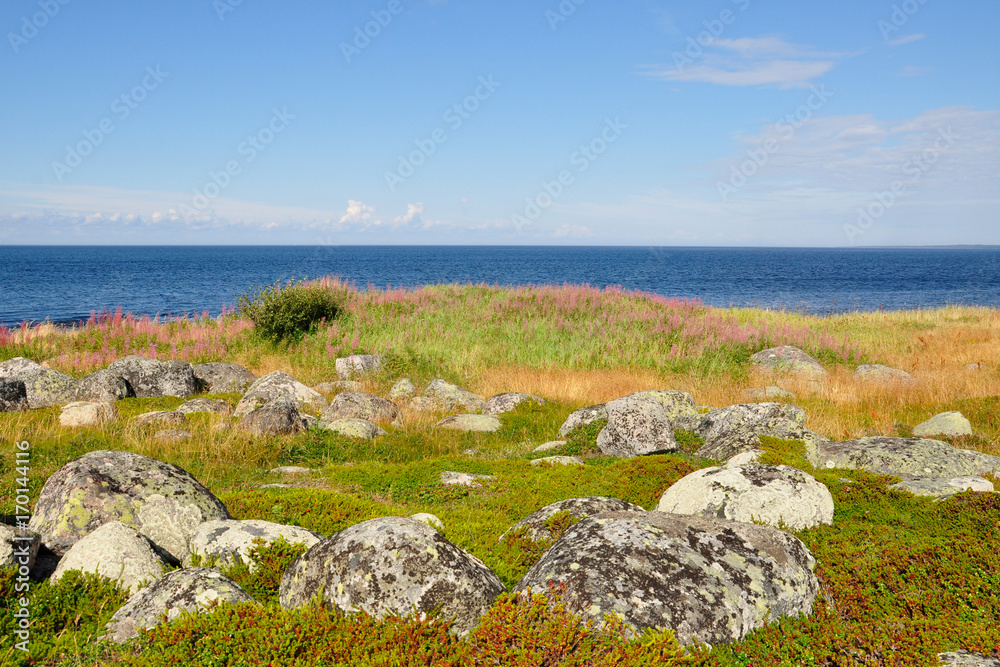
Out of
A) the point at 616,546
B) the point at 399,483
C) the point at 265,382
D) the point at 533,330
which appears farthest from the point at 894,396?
the point at 265,382

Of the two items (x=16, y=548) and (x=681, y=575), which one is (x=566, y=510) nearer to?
(x=681, y=575)

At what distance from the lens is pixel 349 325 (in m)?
21.9

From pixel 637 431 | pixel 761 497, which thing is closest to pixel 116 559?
pixel 761 497

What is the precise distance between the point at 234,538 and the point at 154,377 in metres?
11.9

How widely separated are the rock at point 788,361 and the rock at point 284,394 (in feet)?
43.2

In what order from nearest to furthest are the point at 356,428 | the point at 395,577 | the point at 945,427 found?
the point at 395,577 → the point at 945,427 → the point at 356,428

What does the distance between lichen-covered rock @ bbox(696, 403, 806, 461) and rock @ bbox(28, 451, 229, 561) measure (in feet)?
24.3

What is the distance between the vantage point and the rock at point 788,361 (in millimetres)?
18328

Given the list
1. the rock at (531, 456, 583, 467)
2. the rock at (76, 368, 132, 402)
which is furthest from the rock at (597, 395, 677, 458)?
the rock at (76, 368, 132, 402)

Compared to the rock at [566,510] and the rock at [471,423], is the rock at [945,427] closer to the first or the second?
the rock at [471,423]

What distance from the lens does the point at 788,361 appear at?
1889 cm

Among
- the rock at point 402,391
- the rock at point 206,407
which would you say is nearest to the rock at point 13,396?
the rock at point 206,407

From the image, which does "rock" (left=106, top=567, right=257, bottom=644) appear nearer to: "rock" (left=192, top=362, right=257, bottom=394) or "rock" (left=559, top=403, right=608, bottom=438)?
"rock" (left=559, top=403, right=608, bottom=438)

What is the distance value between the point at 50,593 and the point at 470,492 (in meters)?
4.85
